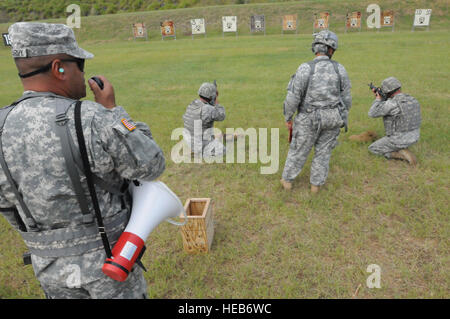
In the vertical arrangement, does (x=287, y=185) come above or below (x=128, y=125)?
below

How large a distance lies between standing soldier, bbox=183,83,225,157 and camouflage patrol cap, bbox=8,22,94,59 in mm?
3614

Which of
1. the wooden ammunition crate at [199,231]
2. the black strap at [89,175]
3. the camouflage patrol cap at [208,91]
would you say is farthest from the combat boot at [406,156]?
the black strap at [89,175]

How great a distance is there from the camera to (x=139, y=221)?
1.70 meters

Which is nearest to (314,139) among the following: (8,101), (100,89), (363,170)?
(363,170)

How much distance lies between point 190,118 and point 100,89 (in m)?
3.58

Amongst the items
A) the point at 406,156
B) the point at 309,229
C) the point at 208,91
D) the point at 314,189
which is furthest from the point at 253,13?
the point at 309,229

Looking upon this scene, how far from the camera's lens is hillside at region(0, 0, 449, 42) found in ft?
84.3

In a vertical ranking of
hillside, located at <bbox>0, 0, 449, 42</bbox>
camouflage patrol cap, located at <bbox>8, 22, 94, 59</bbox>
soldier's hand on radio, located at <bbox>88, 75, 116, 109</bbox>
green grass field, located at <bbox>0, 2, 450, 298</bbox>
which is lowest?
green grass field, located at <bbox>0, 2, 450, 298</bbox>

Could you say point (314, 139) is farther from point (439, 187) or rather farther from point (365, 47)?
point (365, 47)

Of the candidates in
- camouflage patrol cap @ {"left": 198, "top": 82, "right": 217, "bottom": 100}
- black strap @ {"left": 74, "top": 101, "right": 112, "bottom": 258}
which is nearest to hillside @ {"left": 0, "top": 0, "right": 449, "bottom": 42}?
camouflage patrol cap @ {"left": 198, "top": 82, "right": 217, "bottom": 100}

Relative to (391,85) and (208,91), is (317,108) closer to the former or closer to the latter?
(391,85)

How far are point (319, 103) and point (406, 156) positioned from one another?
7.27 feet

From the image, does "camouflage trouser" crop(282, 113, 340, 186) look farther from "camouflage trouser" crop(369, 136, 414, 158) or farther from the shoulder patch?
the shoulder patch

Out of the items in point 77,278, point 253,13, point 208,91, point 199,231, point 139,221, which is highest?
point 253,13
